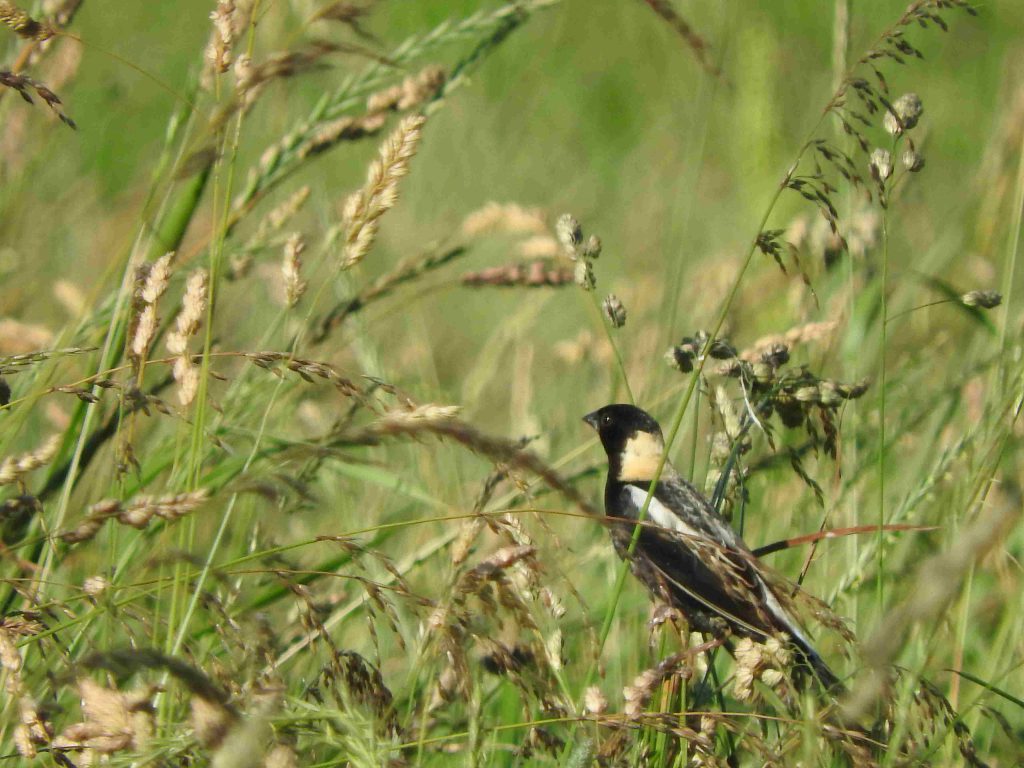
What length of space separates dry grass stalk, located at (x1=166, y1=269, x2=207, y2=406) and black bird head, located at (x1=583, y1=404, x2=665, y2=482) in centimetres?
146

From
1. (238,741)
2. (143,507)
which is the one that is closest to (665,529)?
(143,507)

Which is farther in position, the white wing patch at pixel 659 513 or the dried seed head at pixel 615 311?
the white wing patch at pixel 659 513

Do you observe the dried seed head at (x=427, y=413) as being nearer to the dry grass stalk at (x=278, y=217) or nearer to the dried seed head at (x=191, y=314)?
the dried seed head at (x=191, y=314)

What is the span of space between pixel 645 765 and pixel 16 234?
2.26 m

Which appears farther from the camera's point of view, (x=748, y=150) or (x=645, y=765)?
(x=748, y=150)

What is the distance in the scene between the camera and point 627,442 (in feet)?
9.75

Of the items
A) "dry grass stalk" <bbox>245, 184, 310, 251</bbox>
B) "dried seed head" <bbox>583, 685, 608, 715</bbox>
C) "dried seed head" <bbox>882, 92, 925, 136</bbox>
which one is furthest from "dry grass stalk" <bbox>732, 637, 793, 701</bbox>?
"dry grass stalk" <bbox>245, 184, 310, 251</bbox>

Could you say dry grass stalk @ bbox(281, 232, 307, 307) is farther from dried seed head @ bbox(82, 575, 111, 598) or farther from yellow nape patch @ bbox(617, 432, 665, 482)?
yellow nape patch @ bbox(617, 432, 665, 482)

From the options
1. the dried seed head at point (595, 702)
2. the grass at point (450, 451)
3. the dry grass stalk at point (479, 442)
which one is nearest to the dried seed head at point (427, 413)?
the grass at point (450, 451)

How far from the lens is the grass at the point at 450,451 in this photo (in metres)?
1.38

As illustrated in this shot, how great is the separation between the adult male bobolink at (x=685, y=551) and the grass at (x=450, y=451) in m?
0.07

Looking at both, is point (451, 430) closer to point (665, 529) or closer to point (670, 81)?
point (665, 529)

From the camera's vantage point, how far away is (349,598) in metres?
2.31

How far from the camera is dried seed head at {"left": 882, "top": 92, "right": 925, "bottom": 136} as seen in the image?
5.34 ft
